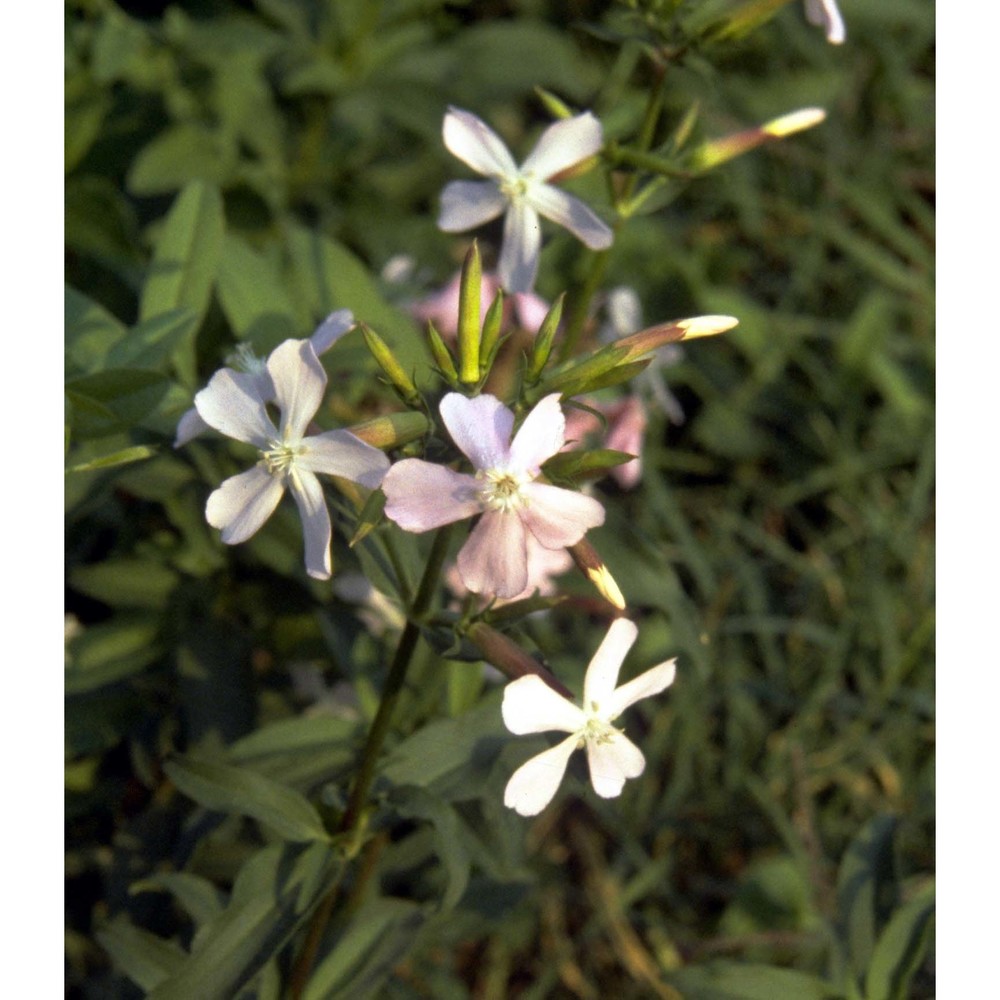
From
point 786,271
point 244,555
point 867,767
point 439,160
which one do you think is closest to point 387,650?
point 244,555

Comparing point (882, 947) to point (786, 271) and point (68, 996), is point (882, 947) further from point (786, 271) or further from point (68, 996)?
point (786, 271)

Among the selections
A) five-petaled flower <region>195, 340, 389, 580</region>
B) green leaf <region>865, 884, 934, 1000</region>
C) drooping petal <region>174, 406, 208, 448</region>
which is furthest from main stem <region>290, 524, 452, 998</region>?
green leaf <region>865, 884, 934, 1000</region>

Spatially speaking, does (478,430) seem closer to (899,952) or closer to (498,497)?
(498,497)

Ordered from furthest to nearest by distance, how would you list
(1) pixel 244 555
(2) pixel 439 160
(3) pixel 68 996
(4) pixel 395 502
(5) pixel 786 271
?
1. (5) pixel 786 271
2. (2) pixel 439 160
3. (3) pixel 68 996
4. (1) pixel 244 555
5. (4) pixel 395 502

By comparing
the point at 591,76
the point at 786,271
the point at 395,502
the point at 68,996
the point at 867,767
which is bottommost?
the point at 68,996

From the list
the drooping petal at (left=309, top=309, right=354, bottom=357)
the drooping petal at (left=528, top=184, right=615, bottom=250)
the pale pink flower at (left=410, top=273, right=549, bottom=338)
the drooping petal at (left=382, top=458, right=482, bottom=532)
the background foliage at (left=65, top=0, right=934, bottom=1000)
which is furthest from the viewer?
the pale pink flower at (left=410, top=273, right=549, bottom=338)

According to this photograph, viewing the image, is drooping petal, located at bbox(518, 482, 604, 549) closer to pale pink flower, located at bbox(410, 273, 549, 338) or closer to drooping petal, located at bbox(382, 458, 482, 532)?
drooping petal, located at bbox(382, 458, 482, 532)
